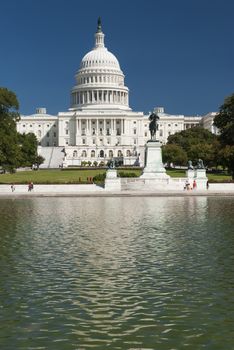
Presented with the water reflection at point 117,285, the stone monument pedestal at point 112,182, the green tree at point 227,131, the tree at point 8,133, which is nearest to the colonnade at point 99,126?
the green tree at point 227,131

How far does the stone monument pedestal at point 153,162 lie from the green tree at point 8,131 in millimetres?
12572

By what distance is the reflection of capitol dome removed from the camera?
574ft

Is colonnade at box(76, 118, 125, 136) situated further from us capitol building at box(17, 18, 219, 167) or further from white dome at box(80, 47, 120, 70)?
white dome at box(80, 47, 120, 70)

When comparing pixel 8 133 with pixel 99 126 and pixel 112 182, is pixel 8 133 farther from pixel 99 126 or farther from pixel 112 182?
pixel 99 126

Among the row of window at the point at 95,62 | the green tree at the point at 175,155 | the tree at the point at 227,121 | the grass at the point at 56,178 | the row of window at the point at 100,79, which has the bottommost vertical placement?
the grass at the point at 56,178

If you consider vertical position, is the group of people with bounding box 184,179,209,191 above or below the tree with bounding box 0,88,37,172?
below

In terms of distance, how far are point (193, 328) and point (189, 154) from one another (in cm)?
9084

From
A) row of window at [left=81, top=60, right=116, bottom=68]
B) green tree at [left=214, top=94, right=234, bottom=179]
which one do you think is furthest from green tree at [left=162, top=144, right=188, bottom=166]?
row of window at [left=81, top=60, right=116, bottom=68]

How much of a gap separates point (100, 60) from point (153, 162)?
127m

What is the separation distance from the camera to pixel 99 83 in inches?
6865

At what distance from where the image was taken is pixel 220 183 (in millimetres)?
52094

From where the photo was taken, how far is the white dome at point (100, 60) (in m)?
176

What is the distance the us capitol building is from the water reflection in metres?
140

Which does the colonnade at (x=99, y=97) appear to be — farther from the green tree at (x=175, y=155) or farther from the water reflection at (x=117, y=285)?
the water reflection at (x=117, y=285)
